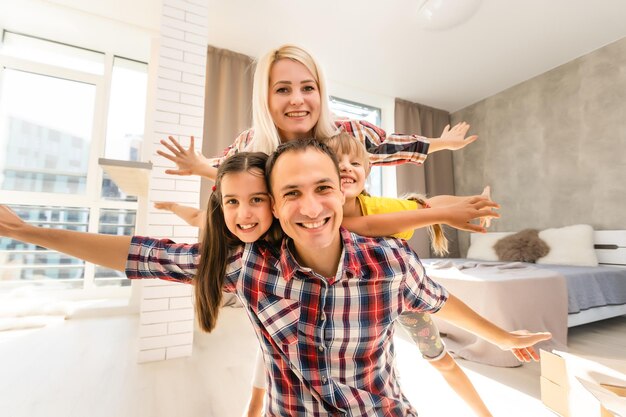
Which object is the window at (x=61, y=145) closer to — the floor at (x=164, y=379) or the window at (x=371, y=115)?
the floor at (x=164, y=379)

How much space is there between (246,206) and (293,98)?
45 cm

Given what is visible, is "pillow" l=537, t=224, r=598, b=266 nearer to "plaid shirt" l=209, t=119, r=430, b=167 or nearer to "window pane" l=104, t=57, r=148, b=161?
"plaid shirt" l=209, t=119, r=430, b=167

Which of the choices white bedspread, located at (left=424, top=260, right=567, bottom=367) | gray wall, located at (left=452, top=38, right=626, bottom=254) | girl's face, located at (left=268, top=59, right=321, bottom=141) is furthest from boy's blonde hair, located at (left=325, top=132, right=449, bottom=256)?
gray wall, located at (left=452, top=38, right=626, bottom=254)

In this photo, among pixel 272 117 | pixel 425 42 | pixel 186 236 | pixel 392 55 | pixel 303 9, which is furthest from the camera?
pixel 392 55

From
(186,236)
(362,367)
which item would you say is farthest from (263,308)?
(186,236)

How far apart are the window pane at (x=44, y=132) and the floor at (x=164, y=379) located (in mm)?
1538

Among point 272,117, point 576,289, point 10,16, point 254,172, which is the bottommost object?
point 576,289

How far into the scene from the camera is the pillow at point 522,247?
10.6 ft

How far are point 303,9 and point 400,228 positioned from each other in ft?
8.83

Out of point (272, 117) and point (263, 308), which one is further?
point (272, 117)

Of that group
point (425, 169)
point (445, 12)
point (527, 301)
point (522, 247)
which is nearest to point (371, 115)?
point (425, 169)

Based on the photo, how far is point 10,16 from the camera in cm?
290

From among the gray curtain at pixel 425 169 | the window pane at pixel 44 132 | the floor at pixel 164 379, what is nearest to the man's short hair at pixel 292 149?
the floor at pixel 164 379

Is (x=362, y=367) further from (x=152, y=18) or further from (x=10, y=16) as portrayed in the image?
(x=10, y=16)
